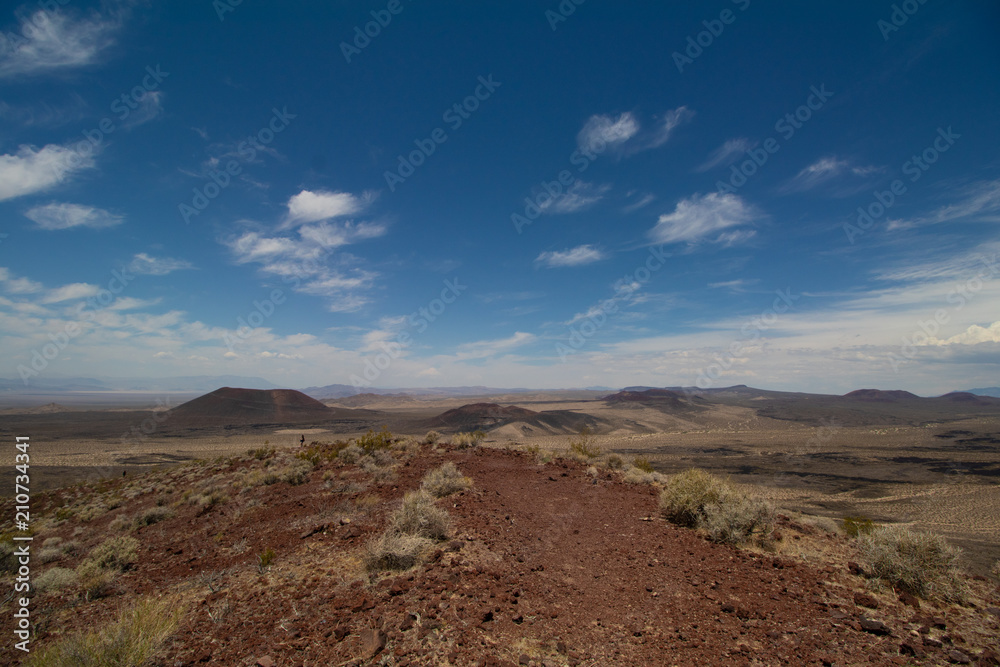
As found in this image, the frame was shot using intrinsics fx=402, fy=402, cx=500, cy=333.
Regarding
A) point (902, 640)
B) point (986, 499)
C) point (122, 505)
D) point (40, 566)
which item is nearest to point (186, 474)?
point (122, 505)

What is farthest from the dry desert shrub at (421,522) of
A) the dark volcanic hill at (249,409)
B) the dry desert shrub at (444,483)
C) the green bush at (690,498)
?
the dark volcanic hill at (249,409)

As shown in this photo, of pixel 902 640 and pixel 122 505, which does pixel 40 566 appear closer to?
pixel 122 505

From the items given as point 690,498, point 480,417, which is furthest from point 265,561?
point 480,417

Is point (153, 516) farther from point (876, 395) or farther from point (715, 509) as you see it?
point (876, 395)

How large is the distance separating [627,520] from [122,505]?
1671 centimetres

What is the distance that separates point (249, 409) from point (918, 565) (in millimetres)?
92821

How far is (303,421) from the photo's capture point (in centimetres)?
7550

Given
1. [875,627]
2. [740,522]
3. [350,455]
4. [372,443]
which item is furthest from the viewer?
[372,443]

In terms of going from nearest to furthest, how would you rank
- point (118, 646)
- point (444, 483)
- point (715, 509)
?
point (118, 646) < point (715, 509) < point (444, 483)

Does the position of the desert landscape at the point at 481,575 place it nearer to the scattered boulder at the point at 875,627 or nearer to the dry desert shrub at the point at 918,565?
the scattered boulder at the point at 875,627

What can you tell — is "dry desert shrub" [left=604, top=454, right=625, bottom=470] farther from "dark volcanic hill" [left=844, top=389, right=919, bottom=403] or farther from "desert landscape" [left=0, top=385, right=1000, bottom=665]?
"dark volcanic hill" [left=844, top=389, right=919, bottom=403]

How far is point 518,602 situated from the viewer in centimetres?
Answer: 502

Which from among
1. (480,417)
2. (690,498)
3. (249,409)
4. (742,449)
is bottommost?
(742,449)

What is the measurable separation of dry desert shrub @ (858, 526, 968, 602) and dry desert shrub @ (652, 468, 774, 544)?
160 cm
